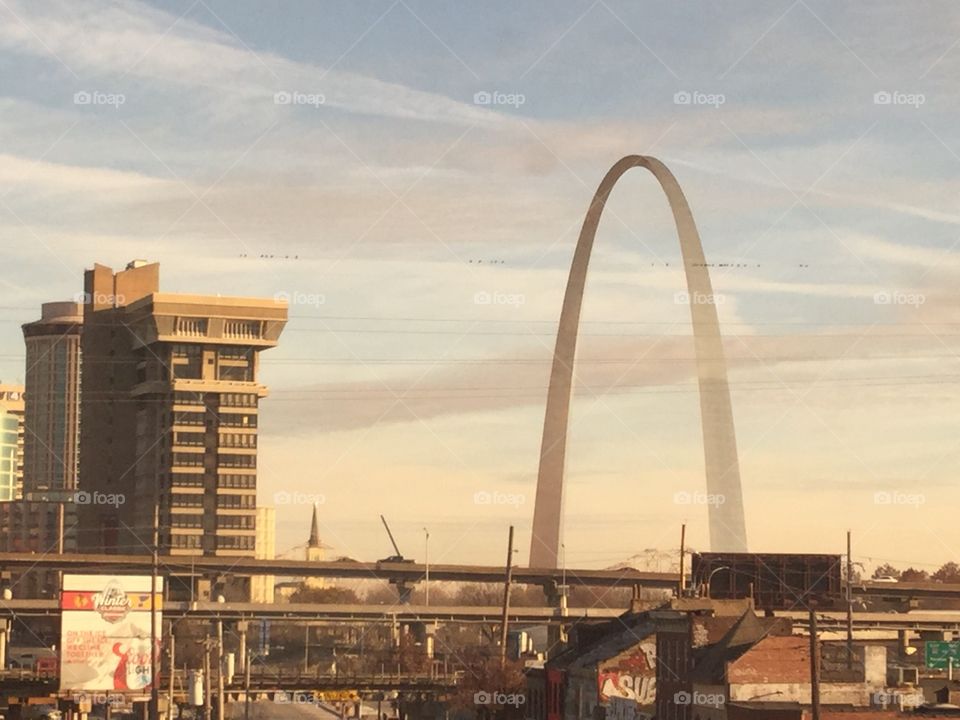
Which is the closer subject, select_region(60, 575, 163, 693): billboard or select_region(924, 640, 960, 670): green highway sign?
select_region(924, 640, 960, 670): green highway sign

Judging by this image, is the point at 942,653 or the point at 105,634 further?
the point at 105,634

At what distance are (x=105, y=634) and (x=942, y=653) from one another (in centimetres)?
4017

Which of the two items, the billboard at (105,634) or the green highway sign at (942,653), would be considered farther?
the billboard at (105,634)

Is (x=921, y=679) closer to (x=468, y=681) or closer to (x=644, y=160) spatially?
(x=468, y=681)

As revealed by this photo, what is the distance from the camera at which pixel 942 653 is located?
267 ft

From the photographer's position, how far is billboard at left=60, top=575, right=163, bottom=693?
85.6 metres

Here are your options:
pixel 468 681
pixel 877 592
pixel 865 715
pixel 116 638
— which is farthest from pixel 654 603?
pixel 877 592

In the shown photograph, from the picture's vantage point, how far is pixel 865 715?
209 feet

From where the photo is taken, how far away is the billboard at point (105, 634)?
281 feet

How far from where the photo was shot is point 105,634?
87.1m

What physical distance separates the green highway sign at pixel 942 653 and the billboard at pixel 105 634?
36.7 metres

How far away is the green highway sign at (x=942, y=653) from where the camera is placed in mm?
80938

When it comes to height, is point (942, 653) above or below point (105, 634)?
below

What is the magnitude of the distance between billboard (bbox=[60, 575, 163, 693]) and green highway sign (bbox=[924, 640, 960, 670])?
121 ft
